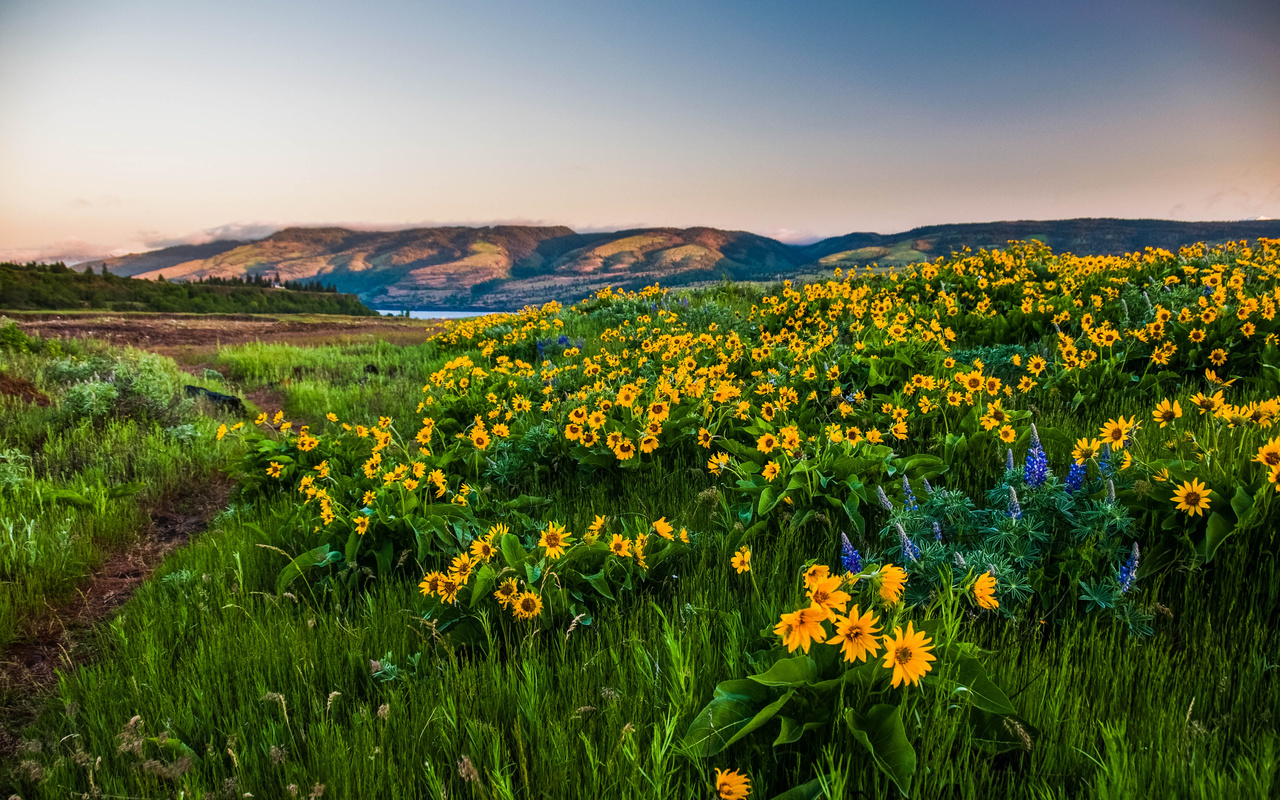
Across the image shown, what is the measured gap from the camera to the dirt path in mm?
2455

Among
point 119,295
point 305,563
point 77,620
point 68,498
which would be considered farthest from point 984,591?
point 119,295

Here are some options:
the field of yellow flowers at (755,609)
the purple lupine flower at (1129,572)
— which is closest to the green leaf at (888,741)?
the field of yellow flowers at (755,609)

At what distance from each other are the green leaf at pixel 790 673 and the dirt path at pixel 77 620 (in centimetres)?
270

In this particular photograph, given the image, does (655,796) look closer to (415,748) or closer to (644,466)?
(415,748)

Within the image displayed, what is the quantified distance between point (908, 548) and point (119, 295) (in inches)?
1994

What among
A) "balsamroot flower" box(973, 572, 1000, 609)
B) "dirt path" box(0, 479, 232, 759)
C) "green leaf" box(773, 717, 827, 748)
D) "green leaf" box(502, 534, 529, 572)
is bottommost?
"dirt path" box(0, 479, 232, 759)

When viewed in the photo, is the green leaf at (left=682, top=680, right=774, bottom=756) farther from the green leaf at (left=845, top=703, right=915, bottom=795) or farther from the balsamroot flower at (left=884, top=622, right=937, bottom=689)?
the balsamroot flower at (left=884, top=622, right=937, bottom=689)

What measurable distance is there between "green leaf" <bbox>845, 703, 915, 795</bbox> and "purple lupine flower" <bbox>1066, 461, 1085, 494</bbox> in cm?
156

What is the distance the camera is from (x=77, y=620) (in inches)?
125

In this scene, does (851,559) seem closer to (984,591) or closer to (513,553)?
(984,591)

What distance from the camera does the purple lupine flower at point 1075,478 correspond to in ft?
7.77

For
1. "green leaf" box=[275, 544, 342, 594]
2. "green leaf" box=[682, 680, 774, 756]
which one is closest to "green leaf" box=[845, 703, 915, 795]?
"green leaf" box=[682, 680, 774, 756]

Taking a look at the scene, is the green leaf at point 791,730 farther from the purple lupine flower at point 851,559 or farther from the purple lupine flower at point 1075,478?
the purple lupine flower at point 1075,478

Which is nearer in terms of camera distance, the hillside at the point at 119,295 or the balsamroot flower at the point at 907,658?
the balsamroot flower at the point at 907,658
